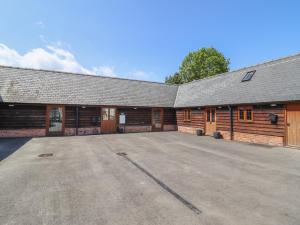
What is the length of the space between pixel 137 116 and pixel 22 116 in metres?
10.2

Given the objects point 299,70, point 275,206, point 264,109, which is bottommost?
point 275,206

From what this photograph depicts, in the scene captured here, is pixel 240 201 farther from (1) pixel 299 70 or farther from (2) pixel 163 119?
(2) pixel 163 119

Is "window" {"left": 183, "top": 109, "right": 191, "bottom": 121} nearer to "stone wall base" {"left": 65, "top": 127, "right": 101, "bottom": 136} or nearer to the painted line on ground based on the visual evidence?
"stone wall base" {"left": 65, "top": 127, "right": 101, "bottom": 136}

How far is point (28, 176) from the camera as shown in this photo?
636 cm

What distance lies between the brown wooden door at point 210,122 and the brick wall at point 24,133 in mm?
14137

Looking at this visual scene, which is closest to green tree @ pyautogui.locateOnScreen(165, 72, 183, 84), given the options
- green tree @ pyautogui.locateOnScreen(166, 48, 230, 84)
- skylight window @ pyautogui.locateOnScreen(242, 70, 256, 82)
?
green tree @ pyautogui.locateOnScreen(166, 48, 230, 84)

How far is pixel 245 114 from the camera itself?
1436 centimetres

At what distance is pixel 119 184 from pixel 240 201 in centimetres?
322

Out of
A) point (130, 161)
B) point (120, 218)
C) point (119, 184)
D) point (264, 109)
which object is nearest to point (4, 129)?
point (130, 161)

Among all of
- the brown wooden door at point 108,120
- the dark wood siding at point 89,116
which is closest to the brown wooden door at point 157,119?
the brown wooden door at point 108,120

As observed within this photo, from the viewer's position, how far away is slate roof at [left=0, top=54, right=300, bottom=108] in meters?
13.2

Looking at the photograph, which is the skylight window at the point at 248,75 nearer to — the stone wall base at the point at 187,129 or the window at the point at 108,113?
the stone wall base at the point at 187,129

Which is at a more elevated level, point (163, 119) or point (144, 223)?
point (163, 119)

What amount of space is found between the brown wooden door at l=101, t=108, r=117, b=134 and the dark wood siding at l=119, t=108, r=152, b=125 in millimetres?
915
